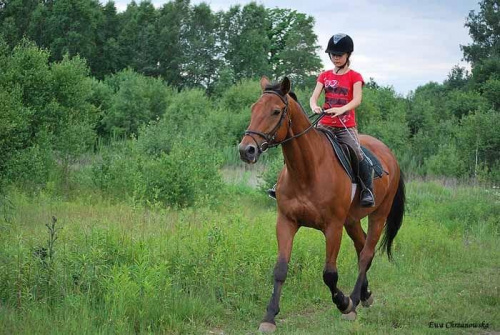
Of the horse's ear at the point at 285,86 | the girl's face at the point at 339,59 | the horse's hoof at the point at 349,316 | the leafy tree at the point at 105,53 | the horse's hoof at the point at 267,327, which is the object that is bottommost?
the horse's hoof at the point at 349,316

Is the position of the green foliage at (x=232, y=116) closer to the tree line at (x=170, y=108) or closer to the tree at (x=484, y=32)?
the tree line at (x=170, y=108)

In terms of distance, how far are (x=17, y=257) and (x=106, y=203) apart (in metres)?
7.82

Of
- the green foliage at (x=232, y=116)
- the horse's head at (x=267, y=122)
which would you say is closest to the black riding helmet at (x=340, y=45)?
the horse's head at (x=267, y=122)

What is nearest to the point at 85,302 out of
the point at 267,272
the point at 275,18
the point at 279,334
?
the point at 279,334

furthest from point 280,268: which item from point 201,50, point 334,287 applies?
point 201,50

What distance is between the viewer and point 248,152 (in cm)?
597

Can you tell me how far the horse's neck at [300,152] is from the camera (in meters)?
6.95

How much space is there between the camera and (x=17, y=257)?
708 centimetres

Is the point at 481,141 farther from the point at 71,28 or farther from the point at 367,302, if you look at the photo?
the point at 71,28

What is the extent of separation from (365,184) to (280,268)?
1.88 meters

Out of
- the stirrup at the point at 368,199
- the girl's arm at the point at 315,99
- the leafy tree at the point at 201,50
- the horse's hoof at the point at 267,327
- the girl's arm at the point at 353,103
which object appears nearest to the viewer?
the horse's hoof at the point at 267,327

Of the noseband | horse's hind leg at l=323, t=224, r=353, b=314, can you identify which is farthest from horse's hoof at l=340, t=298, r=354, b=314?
the noseband

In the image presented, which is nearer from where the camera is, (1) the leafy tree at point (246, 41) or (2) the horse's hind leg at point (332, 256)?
(2) the horse's hind leg at point (332, 256)

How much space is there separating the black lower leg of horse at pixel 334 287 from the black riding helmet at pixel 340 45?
2.76m
